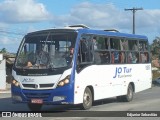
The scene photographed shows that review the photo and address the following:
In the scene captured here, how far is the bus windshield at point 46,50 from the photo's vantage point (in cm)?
1552

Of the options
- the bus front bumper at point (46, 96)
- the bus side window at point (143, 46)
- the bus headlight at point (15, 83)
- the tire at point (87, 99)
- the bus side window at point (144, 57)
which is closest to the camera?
the bus front bumper at point (46, 96)

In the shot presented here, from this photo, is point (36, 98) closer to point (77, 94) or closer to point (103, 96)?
point (77, 94)

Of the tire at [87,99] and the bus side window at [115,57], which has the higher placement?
the bus side window at [115,57]

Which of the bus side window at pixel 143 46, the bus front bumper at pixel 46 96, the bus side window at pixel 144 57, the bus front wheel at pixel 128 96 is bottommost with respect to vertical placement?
the bus front wheel at pixel 128 96

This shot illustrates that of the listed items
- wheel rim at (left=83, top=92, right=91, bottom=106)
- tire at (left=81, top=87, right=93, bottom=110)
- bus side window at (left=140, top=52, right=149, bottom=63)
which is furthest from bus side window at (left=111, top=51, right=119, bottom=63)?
bus side window at (left=140, top=52, right=149, bottom=63)

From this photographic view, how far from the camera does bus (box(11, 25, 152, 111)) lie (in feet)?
50.2

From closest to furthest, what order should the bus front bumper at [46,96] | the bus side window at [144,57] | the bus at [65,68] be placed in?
the bus front bumper at [46,96]
the bus at [65,68]
the bus side window at [144,57]

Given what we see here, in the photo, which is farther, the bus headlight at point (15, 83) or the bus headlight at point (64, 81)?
the bus headlight at point (15, 83)

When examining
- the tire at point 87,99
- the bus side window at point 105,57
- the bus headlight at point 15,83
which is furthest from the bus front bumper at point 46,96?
the bus side window at point 105,57

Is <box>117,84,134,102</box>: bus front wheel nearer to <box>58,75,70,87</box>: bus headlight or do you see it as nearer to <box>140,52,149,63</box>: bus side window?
<box>140,52,149,63</box>: bus side window

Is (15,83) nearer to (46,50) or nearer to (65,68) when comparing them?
(46,50)

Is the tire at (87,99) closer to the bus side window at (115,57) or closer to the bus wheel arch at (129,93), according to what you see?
the bus side window at (115,57)

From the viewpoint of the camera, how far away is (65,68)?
50.3 feet

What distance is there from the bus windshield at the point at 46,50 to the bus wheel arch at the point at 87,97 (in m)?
A: 1.54
